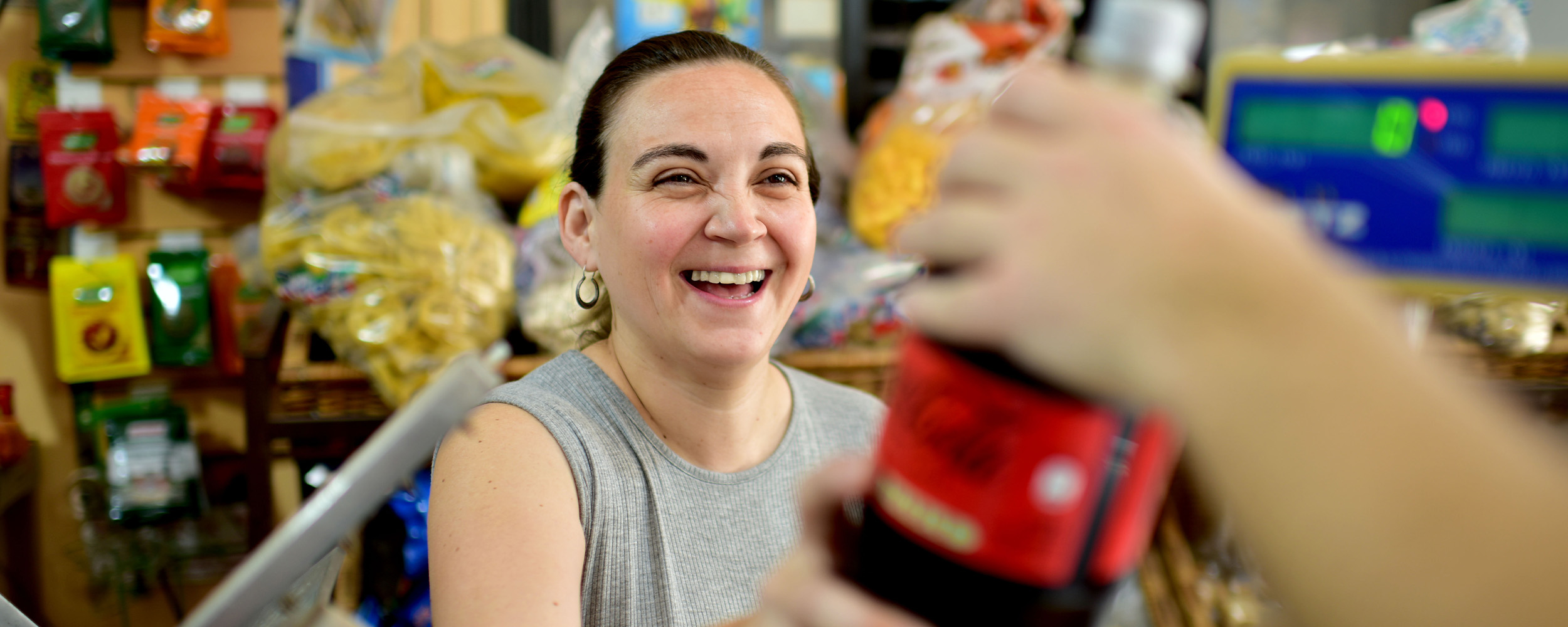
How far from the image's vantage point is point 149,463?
2.20 m

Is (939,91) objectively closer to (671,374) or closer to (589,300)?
(589,300)

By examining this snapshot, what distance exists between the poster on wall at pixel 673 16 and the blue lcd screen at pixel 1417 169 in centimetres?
245

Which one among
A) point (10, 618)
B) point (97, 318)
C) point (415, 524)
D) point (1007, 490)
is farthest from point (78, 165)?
point (1007, 490)

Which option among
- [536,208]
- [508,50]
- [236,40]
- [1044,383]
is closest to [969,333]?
[1044,383]

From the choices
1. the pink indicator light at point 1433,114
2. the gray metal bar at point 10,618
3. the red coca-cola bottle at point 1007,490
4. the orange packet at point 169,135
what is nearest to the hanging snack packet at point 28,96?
the orange packet at point 169,135

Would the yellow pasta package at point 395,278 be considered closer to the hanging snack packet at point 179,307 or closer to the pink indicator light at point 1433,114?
the hanging snack packet at point 179,307

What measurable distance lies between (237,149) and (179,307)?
0.41 meters

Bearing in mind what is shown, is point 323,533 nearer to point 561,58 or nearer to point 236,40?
point 236,40

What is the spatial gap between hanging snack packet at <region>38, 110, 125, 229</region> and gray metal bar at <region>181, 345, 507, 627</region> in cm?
239

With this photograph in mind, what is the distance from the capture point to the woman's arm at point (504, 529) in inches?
34.7

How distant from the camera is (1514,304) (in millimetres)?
1657

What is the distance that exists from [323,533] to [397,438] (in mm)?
46

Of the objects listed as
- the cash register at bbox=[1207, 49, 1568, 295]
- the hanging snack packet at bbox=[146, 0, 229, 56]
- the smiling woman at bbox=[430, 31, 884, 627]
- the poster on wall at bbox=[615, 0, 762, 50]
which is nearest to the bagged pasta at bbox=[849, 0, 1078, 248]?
the smiling woman at bbox=[430, 31, 884, 627]

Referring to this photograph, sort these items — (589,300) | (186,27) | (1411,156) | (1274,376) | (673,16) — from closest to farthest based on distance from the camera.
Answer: (1274,376) → (1411,156) → (589,300) → (186,27) → (673,16)
